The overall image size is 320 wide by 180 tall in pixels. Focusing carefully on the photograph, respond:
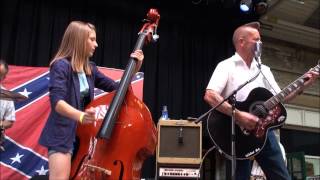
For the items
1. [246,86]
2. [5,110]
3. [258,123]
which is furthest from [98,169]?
[5,110]

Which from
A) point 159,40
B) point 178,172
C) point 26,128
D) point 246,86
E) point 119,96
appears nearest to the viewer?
point 119,96

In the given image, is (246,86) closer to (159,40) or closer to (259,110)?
(259,110)

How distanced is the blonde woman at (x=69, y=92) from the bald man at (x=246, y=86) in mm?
740

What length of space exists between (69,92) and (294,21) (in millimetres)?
6979

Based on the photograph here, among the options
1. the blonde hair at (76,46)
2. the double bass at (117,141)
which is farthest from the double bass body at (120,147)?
the blonde hair at (76,46)

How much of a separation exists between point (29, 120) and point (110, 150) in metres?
2.98

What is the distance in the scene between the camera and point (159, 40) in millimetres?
6383

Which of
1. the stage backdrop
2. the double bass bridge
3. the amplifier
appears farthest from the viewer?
the stage backdrop

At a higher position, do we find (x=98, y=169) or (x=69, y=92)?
(x=69, y=92)

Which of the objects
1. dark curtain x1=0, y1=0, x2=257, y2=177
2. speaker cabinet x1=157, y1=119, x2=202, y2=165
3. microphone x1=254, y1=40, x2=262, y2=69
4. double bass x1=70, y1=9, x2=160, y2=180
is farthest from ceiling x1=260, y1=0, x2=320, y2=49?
double bass x1=70, y1=9, x2=160, y2=180

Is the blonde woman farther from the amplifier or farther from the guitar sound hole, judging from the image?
the amplifier

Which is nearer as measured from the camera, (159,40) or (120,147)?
(120,147)

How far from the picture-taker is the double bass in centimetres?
189

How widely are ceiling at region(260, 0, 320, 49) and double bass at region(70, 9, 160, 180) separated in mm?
6058
